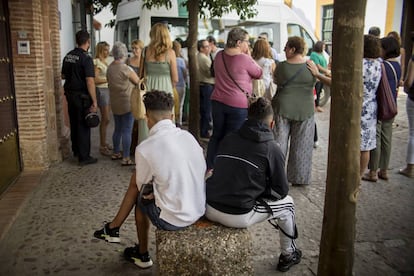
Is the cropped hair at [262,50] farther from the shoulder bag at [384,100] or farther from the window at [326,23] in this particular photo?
the window at [326,23]

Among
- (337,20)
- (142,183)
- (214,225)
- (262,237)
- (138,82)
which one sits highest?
(337,20)

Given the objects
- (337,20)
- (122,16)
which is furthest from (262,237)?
(122,16)

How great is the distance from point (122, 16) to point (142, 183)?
1010cm

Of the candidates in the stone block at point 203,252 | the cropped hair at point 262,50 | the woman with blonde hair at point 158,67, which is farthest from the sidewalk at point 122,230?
the cropped hair at point 262,50

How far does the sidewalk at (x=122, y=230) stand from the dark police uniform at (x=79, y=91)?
18.9 inches

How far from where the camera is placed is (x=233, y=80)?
5.75 metres

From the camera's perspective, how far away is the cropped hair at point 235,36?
221 inches

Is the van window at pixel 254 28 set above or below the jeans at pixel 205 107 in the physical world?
above

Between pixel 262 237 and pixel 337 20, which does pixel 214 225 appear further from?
pixel 337 20

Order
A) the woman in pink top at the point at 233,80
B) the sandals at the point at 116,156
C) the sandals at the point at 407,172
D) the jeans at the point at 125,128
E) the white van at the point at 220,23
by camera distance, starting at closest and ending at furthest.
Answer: the woman in pink top at the point at 233,80 < the sandals at the point at 407,172 < the jeans at the point at 125,128 < the sandals at the point at 116,156 < the white van at the point at 220,23

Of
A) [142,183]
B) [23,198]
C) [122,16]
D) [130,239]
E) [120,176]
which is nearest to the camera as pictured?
[142,183]

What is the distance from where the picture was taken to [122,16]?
12.6m

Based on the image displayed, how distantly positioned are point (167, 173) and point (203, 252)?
0.59 metres

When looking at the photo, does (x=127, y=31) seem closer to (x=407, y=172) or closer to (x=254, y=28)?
(x=254, y=28)
